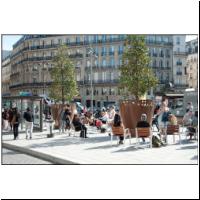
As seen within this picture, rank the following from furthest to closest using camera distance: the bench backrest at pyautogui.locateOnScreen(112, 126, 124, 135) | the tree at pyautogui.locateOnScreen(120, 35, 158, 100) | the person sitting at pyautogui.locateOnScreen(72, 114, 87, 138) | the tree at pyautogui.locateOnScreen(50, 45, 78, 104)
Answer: the tree at pyautogui.locateOnScreen(50, 45, 78, 104)
the tree at pyautogui.locateOnScreen(120, 35, 158, 100)
the person sitting at pyautogui.locateOnScreen(72, 114, 87, 138)
the bench backrest at pyautogui.locateOnScreen(112, 126, 124, 135)

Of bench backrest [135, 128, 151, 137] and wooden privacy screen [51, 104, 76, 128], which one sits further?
wooden privacy screen [51, 104, 76, 128]

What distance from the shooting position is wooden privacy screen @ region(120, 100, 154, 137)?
18859 mm

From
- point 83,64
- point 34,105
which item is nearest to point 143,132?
point 34,105

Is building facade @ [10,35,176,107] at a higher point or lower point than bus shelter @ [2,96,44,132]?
higher

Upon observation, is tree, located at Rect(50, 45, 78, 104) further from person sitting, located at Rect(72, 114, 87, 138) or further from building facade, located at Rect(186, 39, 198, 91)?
building facade, located at Rect(186, 39, 198, 91)

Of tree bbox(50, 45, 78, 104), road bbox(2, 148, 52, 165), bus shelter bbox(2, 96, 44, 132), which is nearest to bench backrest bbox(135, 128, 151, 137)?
road bbox(2, 148, 52, 165)

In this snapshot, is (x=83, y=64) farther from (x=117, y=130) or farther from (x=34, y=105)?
(x=117, y=130)

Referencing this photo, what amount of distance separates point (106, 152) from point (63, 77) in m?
16.7

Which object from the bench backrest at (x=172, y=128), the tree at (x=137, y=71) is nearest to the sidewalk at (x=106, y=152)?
the bench backrest at (x=172, y=128)

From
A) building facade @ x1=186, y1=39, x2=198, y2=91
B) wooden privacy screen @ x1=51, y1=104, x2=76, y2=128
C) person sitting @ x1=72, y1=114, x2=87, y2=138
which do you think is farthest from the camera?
wooden privacy screen @ x1=51, y1=104, x2=76, y2=128

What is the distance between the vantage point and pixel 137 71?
20562 mm

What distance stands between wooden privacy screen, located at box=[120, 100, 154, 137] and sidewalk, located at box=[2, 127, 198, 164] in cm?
129

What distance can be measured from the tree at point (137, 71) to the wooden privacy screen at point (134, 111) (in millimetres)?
1530

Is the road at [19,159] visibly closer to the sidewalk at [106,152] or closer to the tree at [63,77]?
the sidewalk at [106,152]
